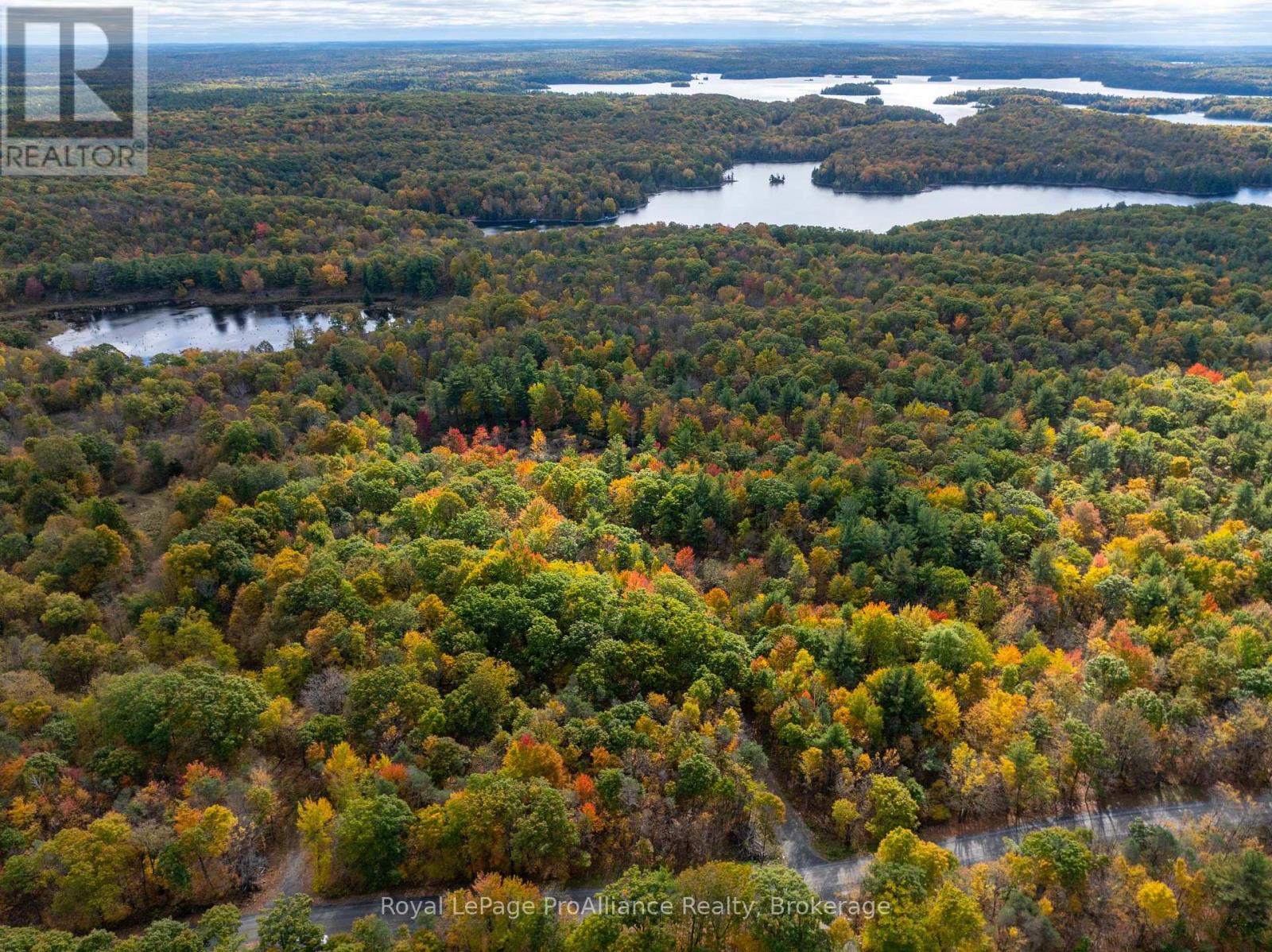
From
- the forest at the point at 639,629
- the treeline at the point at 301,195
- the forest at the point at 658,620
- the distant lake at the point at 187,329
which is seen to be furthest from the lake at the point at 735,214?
the forest at the point at 639,629

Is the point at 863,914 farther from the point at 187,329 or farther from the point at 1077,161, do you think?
the point at 1077,161

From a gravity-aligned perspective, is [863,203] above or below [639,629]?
above

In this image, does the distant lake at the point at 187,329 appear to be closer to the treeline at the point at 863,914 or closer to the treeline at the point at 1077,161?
the treeline at the point at 863,914

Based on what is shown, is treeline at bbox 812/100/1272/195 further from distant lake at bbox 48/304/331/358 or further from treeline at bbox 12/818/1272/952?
treeline at bbox 12/818/1272/952

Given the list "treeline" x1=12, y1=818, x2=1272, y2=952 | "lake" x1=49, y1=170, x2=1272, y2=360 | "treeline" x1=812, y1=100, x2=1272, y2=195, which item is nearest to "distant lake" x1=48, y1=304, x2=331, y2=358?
"lake" x1=49, y1=170, x2=1272, y2=360

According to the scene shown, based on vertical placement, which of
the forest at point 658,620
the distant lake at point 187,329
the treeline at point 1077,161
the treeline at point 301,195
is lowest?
the forest at point 658,620

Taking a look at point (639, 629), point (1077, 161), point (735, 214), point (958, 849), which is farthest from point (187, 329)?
point (1077, 161)
